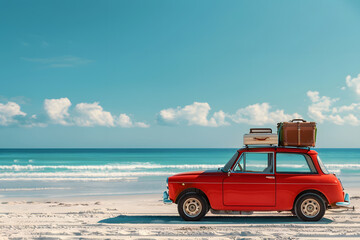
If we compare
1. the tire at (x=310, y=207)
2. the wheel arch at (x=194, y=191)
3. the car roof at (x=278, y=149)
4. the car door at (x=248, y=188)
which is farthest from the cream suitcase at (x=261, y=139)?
the wheel arch at (x=194, y=191)

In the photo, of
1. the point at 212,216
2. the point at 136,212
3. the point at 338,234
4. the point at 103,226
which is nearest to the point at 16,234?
the point at 103,226

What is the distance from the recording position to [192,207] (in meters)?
8.20

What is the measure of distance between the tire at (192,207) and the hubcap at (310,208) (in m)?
2.07

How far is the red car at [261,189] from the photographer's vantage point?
7.95m

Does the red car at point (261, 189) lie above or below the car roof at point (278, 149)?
below

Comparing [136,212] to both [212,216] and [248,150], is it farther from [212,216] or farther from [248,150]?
[248,150]

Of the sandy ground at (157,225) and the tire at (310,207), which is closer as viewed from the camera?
the sandy ground at (157,225)

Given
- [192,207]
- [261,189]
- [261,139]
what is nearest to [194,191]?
[192,207]

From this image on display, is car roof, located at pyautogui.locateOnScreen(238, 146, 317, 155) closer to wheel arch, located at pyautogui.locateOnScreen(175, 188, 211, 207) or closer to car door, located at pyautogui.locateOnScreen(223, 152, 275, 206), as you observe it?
car door, located at pyautogui.locateOnScreen(223, 152, 275, 206)

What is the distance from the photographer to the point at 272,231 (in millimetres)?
7043

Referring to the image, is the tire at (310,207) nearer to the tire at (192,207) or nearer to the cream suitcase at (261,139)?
the cream suitcase at (261,139)

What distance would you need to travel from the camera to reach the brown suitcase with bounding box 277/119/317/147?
26.8ft

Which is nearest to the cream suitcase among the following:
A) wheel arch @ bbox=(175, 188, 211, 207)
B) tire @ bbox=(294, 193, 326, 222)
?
tire @ bbox=(294, 193, 326, 222)

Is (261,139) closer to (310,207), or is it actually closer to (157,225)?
Result: (310,207)
